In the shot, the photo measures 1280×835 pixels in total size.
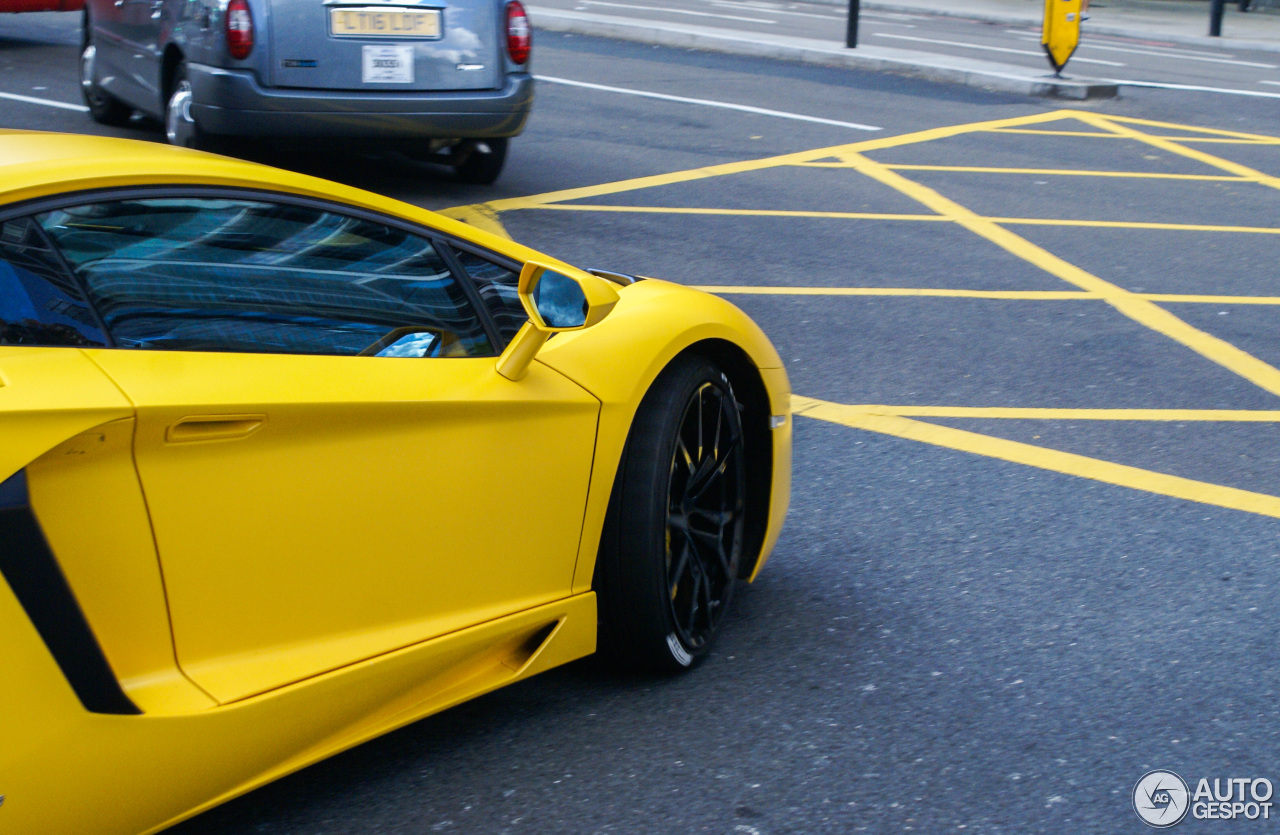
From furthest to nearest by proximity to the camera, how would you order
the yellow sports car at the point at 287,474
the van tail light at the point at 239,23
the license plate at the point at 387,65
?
the license plate at the point at 387,65 < the van tail light at the point at 239,23 < the yellow sports car at the point at 287,474

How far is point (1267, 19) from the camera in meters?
26.6

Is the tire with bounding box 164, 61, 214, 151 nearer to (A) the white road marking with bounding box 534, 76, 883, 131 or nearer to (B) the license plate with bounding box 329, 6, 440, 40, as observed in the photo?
(B) the license plate with bounding box 329, 6, 440, 40

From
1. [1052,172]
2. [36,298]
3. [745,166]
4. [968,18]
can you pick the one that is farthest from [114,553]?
[968,18]

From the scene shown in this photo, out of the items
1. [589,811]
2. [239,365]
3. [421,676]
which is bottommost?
[589,811]

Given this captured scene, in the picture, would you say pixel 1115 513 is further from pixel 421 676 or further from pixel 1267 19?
pixel 1267 19

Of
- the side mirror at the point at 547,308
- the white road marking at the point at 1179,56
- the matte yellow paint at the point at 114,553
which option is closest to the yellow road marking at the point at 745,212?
the side mirror at the point at 547,308

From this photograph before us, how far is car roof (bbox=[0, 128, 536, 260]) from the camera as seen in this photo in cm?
222

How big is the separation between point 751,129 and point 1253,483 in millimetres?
7740

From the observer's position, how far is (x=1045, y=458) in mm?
4734

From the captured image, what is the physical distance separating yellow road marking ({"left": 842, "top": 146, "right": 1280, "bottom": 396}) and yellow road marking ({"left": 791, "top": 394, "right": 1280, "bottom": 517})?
130 cm

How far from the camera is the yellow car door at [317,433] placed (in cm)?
224

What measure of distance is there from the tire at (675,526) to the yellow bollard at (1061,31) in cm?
1277

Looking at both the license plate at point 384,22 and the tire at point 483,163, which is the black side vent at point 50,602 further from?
the tire at point 483,163

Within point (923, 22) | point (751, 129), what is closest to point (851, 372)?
point (751, 129)
